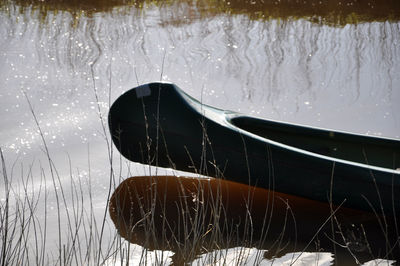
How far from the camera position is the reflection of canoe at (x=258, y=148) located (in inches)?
150

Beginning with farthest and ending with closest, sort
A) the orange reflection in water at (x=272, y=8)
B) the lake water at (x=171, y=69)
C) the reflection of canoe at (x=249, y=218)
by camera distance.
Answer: the orange reflection in water at (x=272, y=8)
the lake water at (x=171, y=69)
the reflection of canoe at (x=249, y=218)

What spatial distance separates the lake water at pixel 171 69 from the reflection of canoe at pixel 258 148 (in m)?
0.31

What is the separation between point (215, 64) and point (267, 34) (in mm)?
1143

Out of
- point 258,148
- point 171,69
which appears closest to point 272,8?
point 171,69

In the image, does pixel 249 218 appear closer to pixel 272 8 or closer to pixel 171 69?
pixel 171 69

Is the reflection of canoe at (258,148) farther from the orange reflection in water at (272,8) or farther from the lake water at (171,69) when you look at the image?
the orange reflection in water at (272,8)

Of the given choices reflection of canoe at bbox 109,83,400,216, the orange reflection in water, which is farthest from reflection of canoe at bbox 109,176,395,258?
the orange reflection in water

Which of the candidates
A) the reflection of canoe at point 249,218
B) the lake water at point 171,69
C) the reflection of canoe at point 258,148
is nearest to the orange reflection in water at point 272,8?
the lake water at point 171,69

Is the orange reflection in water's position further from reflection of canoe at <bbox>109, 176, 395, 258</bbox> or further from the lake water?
reflection of canoe at <bbox>109, 176, 395, 258</bbox>

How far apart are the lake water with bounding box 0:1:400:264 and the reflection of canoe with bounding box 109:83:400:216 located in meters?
0.31

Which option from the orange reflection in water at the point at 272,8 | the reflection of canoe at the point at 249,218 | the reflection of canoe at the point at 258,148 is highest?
the orange reflection in water at the point at 272,8

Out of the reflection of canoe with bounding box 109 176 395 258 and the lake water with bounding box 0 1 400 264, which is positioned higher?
the lake water with bounding box 0 1 400 264

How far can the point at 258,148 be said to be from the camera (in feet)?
12.9

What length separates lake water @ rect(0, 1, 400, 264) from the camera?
4.57 meters
